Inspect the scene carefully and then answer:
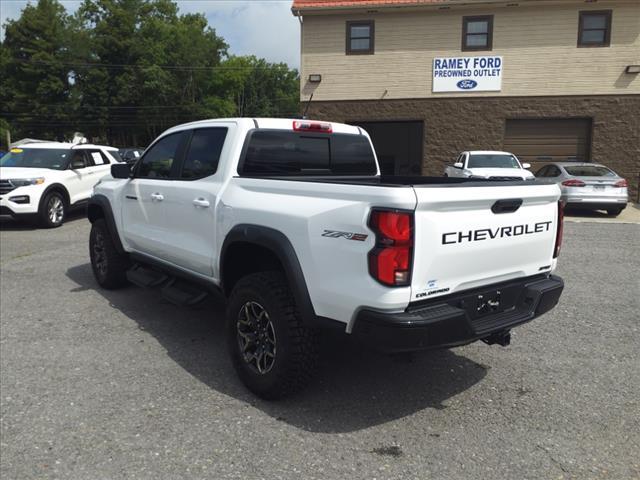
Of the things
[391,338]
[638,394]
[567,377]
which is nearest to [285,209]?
[391,338]

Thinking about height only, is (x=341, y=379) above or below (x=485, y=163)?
below

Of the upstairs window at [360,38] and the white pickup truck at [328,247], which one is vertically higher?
the upstairs window at [360,38]

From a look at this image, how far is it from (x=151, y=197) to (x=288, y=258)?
87.6 inches

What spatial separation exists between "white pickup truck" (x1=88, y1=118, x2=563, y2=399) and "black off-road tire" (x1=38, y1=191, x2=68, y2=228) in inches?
284

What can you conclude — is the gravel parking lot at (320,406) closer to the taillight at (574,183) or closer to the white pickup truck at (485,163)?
the taillight at (574,183)

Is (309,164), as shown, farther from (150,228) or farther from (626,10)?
(626,10)

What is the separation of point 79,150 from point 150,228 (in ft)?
27.5

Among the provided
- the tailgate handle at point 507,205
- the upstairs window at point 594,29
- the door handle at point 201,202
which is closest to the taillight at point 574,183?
the upstairs window at point 594,29

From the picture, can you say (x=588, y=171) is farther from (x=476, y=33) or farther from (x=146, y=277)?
(x=146, y=277)

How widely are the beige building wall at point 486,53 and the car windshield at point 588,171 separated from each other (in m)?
4.73

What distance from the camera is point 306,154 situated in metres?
4.29

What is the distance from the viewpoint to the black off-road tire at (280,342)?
10.2 feet

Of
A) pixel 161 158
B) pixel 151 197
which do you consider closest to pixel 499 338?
pixel 151 197

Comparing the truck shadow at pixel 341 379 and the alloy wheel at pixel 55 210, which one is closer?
the truck shadow at pixel 341 379
